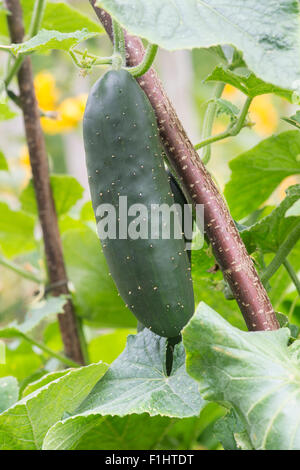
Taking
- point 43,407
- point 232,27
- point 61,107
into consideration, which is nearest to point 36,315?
point 43,407

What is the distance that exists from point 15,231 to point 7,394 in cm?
56

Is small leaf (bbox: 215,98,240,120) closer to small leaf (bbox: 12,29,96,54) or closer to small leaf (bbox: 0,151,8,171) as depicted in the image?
small leaf (bbox: 12,29,96,54)

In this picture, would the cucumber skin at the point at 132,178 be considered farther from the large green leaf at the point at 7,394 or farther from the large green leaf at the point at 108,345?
the large green leaf at the point at 108,345

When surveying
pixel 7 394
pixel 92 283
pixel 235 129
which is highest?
pixel 235 129

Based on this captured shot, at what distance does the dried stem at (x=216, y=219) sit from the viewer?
572 mm

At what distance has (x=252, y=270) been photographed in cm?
58

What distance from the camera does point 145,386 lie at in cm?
58

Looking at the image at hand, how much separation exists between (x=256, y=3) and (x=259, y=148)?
14.2 inches

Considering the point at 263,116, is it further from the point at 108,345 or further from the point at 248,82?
the point at 248,82

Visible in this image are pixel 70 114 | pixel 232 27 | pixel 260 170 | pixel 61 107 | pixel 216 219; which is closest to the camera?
pixel 232 27

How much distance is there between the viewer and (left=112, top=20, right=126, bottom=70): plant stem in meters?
0.55

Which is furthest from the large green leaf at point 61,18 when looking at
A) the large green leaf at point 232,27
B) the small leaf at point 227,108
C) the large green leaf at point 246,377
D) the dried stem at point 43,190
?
the large green leaf at point 246,377
